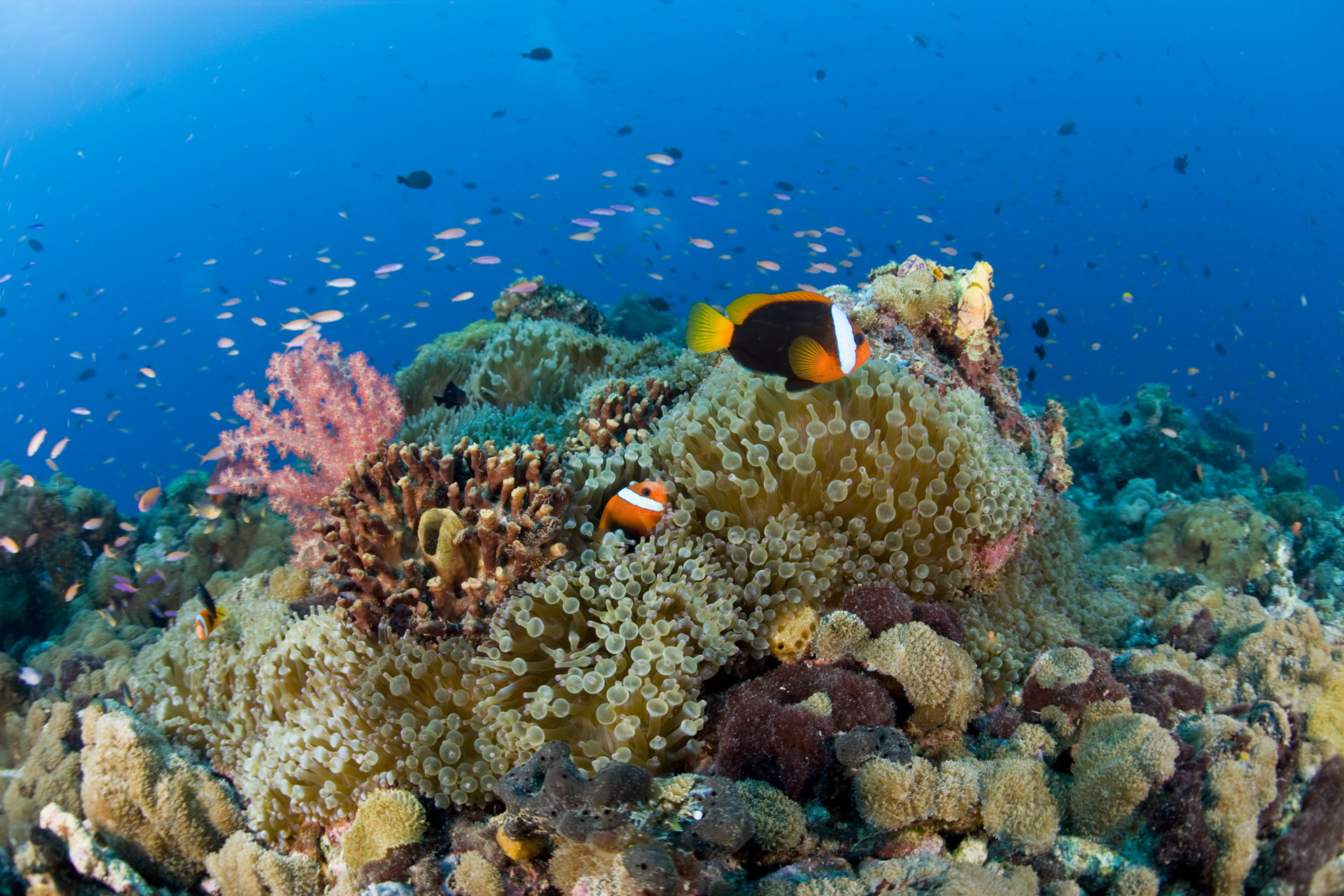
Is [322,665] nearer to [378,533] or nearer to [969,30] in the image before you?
[378,533]

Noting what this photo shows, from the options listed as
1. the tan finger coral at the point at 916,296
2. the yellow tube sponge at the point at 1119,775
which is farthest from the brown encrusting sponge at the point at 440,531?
the tan finger coral at the point at 916,296

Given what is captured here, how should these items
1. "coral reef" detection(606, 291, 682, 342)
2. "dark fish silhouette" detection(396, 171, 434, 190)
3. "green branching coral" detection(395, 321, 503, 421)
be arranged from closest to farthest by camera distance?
"green branching coral" detection(395, 321, 503, 421), "dark fish silhouette" detection(396, 171, 434, 190), "coral reef" detection(606, 291, 682, 342)

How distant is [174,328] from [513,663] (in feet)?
355

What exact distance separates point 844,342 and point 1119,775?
1674mm

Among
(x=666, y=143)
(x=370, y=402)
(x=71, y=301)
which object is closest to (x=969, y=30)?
(x=666, y=143)

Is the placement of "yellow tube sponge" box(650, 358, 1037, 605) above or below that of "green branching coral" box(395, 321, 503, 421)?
above

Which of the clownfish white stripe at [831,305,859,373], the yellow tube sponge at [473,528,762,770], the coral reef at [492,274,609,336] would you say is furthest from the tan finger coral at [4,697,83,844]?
the coral reef at [492,274,609,336]

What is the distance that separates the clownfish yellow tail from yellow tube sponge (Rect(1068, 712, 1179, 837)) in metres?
1.93

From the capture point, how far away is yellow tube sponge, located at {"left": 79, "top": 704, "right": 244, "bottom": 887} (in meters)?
2.70

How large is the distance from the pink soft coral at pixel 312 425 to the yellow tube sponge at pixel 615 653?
3298mm

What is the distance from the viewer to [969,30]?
3455 inches

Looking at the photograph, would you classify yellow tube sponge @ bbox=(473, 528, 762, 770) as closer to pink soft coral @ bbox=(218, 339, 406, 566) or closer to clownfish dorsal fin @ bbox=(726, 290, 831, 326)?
clownfish dorsal fin @ bbox=(726, 290, 831, 326)

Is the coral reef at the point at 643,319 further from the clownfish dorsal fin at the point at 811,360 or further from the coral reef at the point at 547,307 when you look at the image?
the clownfish dorsal fin at the point at 811,360

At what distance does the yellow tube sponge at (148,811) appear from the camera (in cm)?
270
